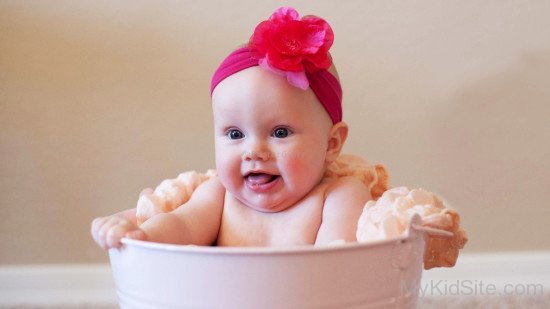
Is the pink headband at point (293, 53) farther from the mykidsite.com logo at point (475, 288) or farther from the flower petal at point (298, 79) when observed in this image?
the mykidsite.com logo at point (475, 288)

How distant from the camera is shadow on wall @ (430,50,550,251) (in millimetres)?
1615

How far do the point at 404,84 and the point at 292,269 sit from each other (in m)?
0.92

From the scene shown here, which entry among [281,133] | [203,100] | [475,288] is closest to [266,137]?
[281,133]

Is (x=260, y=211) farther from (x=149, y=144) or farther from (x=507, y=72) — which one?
(x=507, y=72)

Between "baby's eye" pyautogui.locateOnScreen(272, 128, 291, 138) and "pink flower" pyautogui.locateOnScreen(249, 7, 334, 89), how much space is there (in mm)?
71

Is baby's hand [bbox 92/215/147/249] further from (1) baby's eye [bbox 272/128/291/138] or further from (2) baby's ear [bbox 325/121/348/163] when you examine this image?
(2) baby's ear [bbox 325/121/348/163]


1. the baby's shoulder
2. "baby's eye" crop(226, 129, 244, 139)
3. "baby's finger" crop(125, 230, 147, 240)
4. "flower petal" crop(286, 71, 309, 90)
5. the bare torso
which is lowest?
the bare torso

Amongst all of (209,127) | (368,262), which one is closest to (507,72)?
(209,127)

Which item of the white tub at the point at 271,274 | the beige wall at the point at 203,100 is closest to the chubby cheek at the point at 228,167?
the white tub at the point at 271,274

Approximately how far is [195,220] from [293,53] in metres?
0.31

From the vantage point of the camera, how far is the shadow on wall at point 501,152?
5.30ft

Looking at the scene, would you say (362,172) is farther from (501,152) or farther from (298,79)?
(501,152)

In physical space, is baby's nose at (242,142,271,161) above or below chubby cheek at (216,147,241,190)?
above

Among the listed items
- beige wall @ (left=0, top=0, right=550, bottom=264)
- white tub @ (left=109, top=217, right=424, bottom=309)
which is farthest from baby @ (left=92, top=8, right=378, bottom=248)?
beige wall @ (left=0, top=0, right=550, bottom=264)
